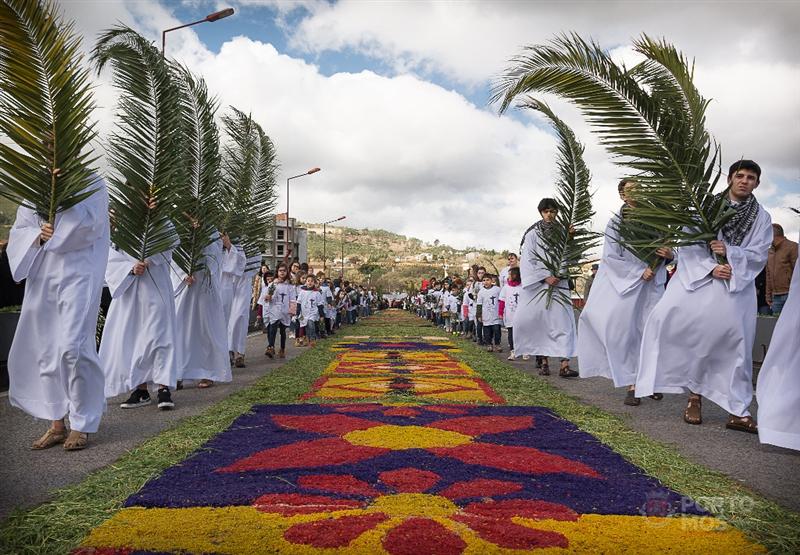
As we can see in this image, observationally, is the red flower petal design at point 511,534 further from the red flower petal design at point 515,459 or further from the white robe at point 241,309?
the white robe at point 241,309

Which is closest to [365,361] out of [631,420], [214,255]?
[214,255]

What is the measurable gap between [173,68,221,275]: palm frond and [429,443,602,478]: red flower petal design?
15.7ft

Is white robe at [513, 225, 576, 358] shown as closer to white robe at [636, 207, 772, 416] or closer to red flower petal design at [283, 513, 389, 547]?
white robe at [636, 207, 772, 416]

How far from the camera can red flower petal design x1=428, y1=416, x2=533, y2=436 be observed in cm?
564

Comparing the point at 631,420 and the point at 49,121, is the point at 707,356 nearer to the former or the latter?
the point at 631,420

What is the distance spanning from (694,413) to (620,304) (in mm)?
2153

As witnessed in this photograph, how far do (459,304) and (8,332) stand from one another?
15.9 m

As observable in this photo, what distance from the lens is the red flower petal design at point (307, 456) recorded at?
4.40 meters

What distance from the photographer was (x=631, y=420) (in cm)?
661

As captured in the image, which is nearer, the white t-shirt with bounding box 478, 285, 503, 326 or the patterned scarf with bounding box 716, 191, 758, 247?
the patterned scarf with bounding box 716, 191, 758, 247

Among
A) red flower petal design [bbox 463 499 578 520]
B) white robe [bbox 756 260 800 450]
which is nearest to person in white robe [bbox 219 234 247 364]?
white robe [bbox 756 260 800 450]

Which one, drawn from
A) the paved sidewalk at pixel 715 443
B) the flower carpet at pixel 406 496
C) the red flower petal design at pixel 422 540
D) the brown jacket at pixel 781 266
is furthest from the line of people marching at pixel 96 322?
the brown jacket at pixel 781 266

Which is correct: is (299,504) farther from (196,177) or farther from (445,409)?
(196,177)

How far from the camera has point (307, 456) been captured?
15.1 feet
